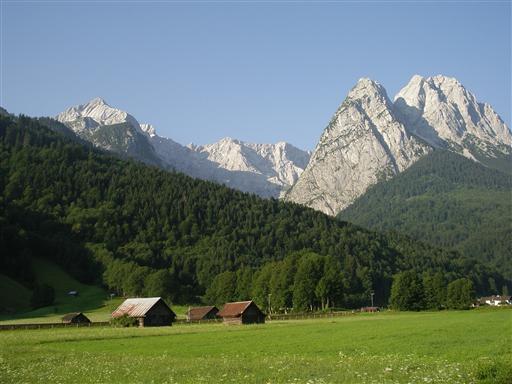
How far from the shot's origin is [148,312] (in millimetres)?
112500

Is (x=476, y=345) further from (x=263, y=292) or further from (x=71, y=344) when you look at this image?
(x=263, y=292)

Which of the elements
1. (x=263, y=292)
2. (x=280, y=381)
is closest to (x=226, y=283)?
(x=263, y=292)

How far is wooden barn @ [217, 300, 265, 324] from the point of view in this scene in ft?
381

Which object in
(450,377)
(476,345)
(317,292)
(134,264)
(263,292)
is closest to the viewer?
(450,377)

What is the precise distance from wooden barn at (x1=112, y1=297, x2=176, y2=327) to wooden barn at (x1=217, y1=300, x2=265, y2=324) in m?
11.5

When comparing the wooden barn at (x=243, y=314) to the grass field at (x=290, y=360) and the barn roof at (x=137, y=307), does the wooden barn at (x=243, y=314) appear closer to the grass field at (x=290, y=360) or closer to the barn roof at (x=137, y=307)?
the barn roof at (x=137, y=307)

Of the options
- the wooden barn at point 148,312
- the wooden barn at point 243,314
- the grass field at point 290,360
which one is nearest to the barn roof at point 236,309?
the wooden barn at point 243,314

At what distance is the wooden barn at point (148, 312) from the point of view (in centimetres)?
11252

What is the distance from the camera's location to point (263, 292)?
164m

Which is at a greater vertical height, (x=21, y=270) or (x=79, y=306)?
(x=21, y=270)

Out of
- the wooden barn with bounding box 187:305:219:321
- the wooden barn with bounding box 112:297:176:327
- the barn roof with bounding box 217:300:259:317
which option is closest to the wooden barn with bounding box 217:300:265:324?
the barn roof with bounding box 217:300:259:317

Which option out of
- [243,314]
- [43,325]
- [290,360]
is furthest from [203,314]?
→ [290,360]

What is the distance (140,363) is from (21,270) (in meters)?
159

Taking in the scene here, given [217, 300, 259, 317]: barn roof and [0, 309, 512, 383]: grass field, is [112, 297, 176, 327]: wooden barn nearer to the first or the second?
[217, 300, 259, 317]: barn roof
